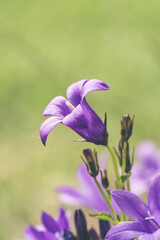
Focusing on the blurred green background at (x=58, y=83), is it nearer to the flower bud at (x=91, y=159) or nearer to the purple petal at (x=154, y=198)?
the flower bud at (x=91, y=159)

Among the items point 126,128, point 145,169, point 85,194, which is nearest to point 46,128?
point 126,128

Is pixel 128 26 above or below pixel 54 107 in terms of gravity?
above

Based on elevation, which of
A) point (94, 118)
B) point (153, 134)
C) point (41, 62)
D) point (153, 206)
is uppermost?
point (41, 62)

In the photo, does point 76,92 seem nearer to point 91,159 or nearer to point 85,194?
point 91,159

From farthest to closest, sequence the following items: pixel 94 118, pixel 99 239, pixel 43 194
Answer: pixel 43 194 → pixel 99 239 → pixel 94 118

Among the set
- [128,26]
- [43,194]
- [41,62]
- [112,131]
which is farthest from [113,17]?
[43,194]

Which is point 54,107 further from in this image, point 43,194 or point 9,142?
point 9,142

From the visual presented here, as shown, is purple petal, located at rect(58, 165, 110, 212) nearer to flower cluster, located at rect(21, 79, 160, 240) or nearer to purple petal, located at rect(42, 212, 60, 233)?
flower cluster, located at rect(21, 79, 160, 240)

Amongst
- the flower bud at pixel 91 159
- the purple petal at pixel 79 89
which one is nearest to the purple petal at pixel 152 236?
the flower bud at pixel 91 159
